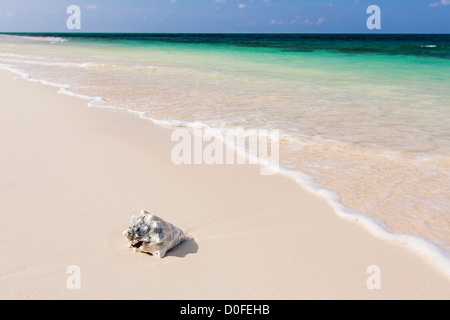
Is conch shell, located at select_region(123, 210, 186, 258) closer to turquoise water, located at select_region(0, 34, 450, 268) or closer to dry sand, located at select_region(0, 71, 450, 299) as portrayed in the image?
dry sand, located at select_region(0, 71, 450, 299)

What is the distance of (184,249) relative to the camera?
2572mm

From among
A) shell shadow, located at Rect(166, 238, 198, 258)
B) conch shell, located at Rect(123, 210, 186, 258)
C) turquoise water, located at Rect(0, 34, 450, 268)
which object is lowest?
shell shadow, located at Rect(166, 238, 198, 258)

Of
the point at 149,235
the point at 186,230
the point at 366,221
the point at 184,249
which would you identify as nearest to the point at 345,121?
the point at 366,221

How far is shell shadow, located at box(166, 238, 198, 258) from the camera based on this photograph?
8.24 ft

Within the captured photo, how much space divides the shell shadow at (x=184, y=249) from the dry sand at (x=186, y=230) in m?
0.01

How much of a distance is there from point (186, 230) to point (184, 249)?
0.26 m

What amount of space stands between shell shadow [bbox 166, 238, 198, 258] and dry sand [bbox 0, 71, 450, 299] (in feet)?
0.04

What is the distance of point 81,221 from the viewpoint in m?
2.86

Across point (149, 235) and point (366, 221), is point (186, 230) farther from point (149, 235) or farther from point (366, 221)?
point (366, 221)

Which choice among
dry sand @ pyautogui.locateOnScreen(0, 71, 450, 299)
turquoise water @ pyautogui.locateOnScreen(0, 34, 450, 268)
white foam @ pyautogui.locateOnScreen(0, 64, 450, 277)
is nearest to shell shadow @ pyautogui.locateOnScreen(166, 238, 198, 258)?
dry sand @ pyautogui.locateOnScreen(0, 71, 450, 299)

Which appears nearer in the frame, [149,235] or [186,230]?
[149,235]

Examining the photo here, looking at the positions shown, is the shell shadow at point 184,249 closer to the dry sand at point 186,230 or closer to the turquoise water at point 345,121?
the dry sand at point 186,230
